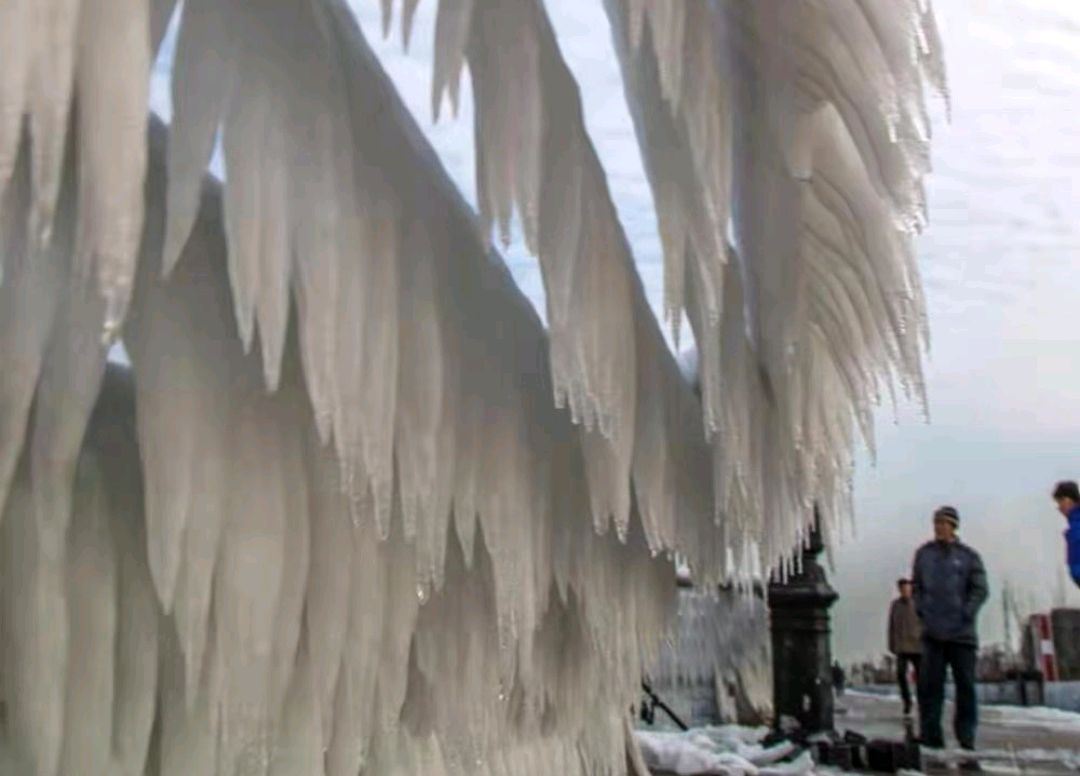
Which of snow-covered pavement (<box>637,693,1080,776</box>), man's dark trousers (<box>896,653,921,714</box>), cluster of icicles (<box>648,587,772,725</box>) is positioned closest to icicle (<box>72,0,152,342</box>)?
snow-covered pavement (<box>637,693,1080,776</box>)

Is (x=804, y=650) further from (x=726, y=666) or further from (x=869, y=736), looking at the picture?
(x=726, y=666)

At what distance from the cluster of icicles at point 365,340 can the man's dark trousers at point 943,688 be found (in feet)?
11.3

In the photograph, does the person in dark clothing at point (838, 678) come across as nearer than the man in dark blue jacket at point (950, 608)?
No

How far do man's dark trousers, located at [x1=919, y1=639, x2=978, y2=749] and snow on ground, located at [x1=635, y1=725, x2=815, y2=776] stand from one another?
0.70 metres

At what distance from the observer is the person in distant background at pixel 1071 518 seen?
4.63 metres

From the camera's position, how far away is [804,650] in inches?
197

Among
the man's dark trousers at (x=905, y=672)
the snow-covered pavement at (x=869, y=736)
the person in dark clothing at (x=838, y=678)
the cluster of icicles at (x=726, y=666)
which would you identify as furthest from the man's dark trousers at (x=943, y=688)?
the man's dark trousers at (x=905, y=672)

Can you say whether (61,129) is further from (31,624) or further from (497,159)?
(31,624)

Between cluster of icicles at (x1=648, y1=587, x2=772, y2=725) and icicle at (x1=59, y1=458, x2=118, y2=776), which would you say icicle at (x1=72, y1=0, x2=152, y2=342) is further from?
cluster of icicles at (x1=648, y1=587, x2=772, y2=725)

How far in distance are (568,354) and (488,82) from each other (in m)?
0.36

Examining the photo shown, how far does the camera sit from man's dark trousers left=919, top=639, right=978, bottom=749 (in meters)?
5.26

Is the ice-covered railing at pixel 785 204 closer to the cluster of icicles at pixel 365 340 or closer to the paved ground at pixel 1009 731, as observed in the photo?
the cluster of icicles at pixel 365 340

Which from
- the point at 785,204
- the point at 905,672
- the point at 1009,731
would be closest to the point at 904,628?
the point at 905,672

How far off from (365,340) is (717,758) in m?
3.61
